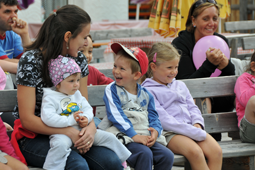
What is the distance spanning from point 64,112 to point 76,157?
283mm

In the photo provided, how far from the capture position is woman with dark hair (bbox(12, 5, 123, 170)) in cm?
198

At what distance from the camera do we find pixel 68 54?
220cm

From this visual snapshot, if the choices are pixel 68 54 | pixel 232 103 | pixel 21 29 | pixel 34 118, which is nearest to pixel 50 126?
pixel 34 118

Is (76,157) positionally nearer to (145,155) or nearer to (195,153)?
(145,155)

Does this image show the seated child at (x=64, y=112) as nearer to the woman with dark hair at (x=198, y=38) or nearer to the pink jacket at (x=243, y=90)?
the pink jacket at (x=243, y=90)

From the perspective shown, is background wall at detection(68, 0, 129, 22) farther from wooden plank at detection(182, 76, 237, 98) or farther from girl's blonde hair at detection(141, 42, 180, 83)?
girl's blonde hair at detection(141, 42, 180, 83)

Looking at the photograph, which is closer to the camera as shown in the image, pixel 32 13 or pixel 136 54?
pixel 136 54

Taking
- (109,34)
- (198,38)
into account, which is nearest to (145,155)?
(198,38)

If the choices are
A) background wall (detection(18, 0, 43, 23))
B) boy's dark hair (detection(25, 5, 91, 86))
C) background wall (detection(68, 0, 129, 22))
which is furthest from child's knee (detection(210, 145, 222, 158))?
background wall (detection(68, 0, 129, 22))

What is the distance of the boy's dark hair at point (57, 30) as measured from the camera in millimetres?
2070

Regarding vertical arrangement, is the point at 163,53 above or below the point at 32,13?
below

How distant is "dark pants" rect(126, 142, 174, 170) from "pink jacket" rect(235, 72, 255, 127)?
38.4 inches

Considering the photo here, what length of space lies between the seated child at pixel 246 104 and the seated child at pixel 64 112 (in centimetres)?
117

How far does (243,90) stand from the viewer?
2834 millimetres
